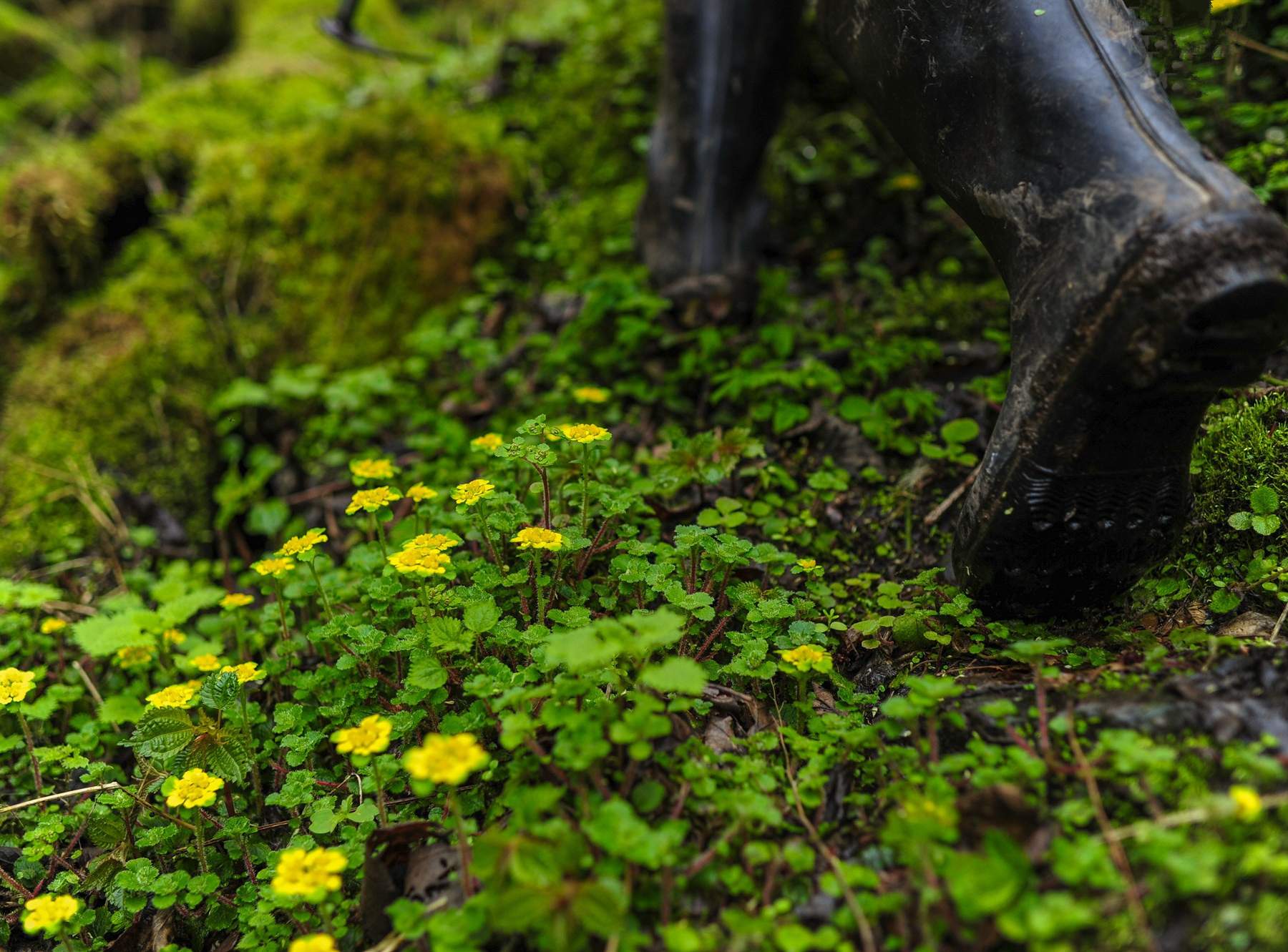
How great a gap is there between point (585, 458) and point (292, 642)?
915 mm

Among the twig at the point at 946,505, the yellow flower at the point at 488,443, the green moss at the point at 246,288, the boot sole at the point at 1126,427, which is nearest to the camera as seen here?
the boot sole at the point at 1126,427

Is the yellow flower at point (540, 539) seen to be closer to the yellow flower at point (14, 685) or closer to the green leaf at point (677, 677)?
the green leaf at point (677, 677)

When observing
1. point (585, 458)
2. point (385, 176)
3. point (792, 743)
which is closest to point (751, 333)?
point (585, 458)

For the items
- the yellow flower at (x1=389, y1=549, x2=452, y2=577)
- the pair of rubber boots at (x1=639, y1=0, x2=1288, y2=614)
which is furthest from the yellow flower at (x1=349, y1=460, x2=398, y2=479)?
the pair of rubber boots at (x1=639, y1=0, x2=1288, y2=614)

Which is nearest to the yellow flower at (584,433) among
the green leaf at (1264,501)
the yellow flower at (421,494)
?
the yellow flower at (421,494)

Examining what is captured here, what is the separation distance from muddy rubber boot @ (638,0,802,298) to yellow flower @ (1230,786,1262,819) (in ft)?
7.52

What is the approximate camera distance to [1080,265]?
1620 millimetres

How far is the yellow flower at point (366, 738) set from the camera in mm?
1502

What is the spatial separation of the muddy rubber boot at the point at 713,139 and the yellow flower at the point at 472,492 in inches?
56.4

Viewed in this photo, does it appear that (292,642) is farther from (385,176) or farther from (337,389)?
(385,176)

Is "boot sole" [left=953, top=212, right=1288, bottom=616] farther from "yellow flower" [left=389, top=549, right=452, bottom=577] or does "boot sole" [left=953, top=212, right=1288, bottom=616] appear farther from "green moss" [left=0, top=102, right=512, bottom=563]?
"green moss" [left=0, top=102, right=512, bottom=563]

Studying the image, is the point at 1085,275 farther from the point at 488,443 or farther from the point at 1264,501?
the point at 488,443

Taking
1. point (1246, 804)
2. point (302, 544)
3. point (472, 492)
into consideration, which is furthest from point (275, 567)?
point (1246, 804)

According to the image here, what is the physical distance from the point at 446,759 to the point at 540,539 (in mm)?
626
